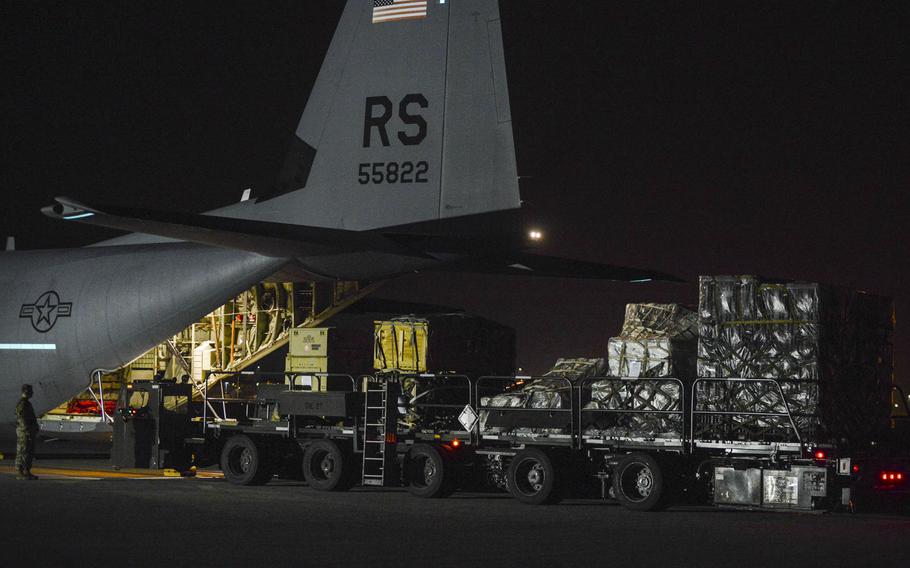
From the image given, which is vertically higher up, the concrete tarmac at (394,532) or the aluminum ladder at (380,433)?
the aluminum ladder at (380,433)

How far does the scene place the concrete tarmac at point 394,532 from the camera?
11.5m

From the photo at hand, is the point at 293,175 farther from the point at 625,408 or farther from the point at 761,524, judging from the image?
the point at 761,524

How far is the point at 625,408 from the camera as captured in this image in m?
18.1

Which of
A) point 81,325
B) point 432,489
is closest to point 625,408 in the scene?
point 432,489

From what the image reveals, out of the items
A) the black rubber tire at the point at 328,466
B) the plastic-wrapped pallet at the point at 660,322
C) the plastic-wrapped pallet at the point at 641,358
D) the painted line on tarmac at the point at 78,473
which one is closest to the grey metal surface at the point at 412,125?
the plastic-wrapped pallet at the point at 660,322

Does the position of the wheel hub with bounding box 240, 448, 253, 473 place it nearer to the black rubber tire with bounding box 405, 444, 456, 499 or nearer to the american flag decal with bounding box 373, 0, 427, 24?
the black rubber tire with bounding box 405, 444, 456, 499

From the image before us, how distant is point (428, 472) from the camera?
1834 centimetres

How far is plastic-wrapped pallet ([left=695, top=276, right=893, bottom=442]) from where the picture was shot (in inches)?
641

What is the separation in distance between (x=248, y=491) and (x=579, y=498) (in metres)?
5.04

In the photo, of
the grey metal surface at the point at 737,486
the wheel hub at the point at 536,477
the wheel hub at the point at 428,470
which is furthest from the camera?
the wheel hub at the point at 428,470

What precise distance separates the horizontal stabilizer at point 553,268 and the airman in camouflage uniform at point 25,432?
7.18 metres

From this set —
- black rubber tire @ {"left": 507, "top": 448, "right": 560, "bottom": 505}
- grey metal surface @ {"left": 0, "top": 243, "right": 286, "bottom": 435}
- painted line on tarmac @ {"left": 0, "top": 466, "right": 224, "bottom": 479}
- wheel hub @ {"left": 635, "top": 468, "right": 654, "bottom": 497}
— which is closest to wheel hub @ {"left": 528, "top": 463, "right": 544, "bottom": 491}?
black rubber tire @ {"left": 507, "top": 448, "right": 560, "bottom": 505}

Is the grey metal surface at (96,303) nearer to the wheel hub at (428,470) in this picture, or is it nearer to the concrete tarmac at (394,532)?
the concrete tarmac at (394,532)

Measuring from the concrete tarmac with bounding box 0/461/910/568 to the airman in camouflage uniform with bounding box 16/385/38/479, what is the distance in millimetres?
1179
